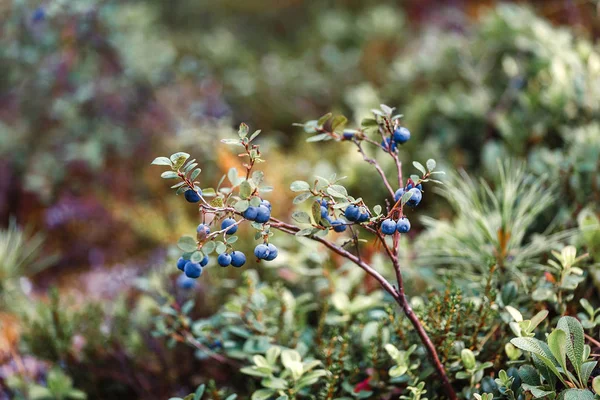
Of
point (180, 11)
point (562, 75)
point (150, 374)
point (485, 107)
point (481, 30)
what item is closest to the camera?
point (150, 374)

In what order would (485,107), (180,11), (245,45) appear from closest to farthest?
(485,107) → (245,45) → (180,11)

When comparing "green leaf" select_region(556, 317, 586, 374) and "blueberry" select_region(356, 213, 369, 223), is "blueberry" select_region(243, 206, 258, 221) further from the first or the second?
"green leaf" select_region(556, 317, 586, 374)

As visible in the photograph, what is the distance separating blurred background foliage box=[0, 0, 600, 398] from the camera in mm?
1405

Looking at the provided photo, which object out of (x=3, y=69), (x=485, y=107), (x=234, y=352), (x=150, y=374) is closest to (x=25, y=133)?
(x=3, y=69)

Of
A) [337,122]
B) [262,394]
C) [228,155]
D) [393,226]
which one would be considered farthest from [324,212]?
[228,155]

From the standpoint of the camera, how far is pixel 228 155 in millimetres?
2211

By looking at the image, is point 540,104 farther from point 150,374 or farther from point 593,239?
point 150,374

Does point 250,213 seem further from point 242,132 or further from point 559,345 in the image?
point 559,345

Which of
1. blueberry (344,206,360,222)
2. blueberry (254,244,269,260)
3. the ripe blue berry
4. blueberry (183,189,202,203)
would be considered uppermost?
the ripe blue berry

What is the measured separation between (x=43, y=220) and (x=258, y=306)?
178 centimetres

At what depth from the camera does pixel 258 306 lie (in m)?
1.21

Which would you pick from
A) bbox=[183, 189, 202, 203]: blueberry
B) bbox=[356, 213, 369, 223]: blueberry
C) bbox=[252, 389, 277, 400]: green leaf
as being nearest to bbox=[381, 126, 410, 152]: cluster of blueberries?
bbox=[356, 213, 369, 223]: blueberry

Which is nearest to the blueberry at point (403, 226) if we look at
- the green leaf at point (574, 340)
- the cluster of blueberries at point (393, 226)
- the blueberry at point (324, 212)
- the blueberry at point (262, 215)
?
the cluster of blueberries at point (393, 226)

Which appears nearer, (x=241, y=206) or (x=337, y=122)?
(x=241, y=206)
